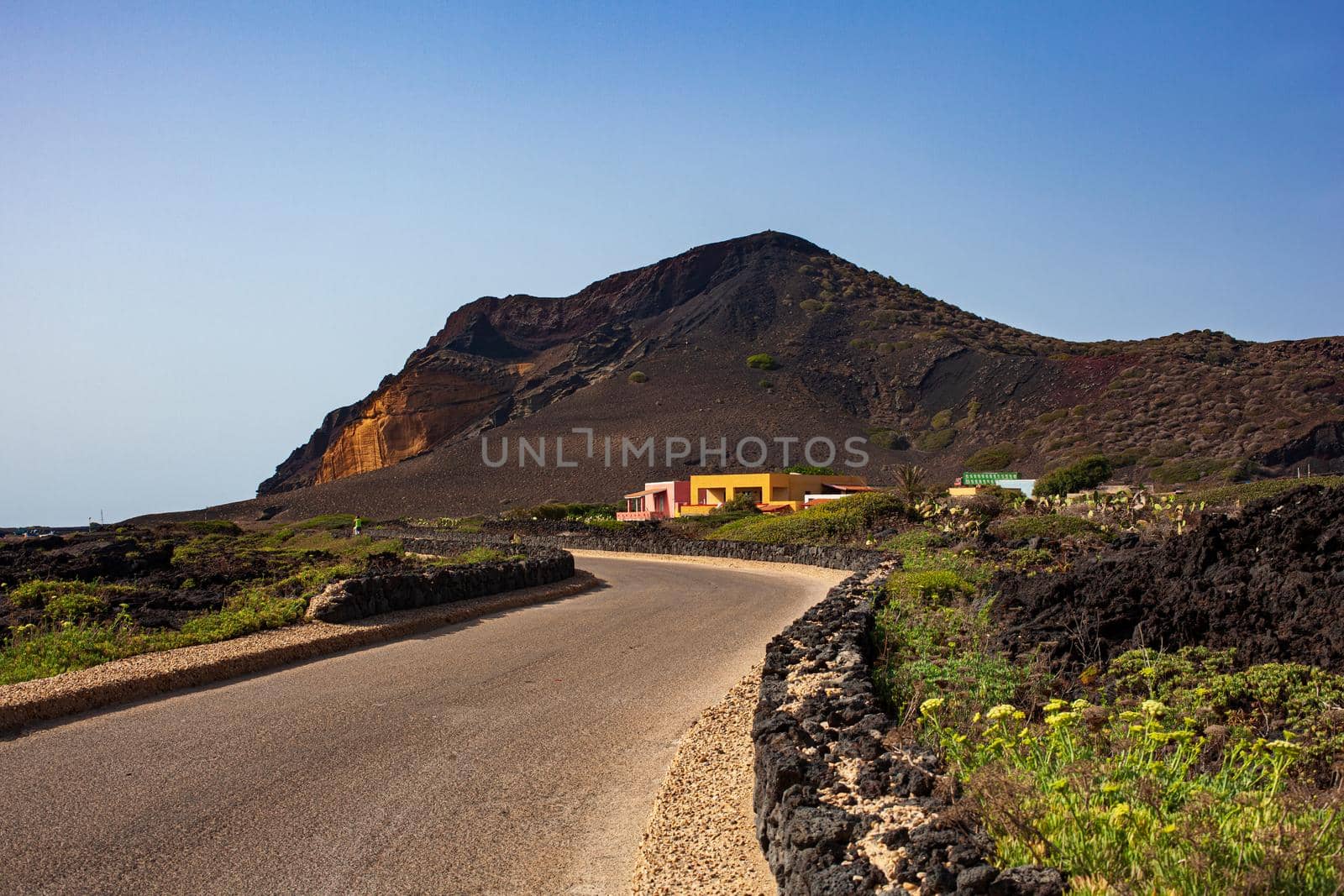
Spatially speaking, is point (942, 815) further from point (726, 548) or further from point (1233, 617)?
point (726, 548)

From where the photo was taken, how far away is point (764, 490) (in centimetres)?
5250

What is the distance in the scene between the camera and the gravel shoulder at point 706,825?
466cm

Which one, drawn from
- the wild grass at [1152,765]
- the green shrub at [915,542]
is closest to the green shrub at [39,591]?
the wild grass at [1152,765]

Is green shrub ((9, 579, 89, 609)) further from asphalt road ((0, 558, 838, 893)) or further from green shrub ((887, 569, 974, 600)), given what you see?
green shrub ((887, 569, 974, 600))

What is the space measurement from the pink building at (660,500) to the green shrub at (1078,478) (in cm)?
1883

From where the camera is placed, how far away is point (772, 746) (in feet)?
17.3

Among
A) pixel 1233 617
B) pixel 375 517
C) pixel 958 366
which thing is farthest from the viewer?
pixel 958 366

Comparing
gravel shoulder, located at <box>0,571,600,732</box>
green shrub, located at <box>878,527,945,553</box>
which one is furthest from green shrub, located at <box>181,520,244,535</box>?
gravel shoulder, located at <box>0,571,600,732</box>

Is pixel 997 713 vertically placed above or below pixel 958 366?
below

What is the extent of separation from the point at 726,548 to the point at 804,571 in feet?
22.9

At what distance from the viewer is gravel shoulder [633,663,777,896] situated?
466 cm

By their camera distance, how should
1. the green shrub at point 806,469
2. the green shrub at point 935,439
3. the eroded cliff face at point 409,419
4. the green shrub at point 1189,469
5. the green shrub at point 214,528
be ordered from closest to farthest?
the green shrub at point 214,528
the green shrub at point 1189,469
the green shrub at point 806,469
the green shrub at point 935,439
the eroded cliff face at point 409,419

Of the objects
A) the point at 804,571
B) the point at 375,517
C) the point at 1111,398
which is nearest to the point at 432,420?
the point at 375,517

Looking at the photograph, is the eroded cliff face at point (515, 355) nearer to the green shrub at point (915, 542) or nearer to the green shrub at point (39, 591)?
the green shrub at point (915, 542)
